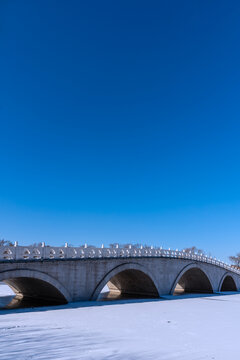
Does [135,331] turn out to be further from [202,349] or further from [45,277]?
[45,277]

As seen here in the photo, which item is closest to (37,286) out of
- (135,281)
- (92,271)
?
(92,271)

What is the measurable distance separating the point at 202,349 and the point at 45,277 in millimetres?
12408

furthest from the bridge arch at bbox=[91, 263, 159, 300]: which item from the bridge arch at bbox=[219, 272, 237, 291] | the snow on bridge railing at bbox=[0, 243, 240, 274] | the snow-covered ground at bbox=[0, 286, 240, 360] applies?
the bridge arch at bbox=[219, 272, 237, 291]

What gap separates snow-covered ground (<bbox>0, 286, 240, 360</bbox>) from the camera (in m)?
10.2

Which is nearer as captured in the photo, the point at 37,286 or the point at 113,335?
the point at 113,335

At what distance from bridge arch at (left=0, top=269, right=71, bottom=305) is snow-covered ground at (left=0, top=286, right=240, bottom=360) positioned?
5.91ft

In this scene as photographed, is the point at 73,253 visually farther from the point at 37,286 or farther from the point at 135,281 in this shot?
the point at 135,281

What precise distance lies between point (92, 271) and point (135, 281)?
38.9ft

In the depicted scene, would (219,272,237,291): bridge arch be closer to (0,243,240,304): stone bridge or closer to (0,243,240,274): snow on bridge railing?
(0,243,240,304): stone bridge

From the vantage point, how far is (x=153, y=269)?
32.2m

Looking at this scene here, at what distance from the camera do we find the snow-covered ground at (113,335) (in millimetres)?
10212

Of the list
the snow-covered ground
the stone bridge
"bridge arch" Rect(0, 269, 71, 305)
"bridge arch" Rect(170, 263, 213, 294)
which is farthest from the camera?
"bridge arch" Rect(170, 263, 213, 294)

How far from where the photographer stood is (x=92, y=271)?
80.0ft

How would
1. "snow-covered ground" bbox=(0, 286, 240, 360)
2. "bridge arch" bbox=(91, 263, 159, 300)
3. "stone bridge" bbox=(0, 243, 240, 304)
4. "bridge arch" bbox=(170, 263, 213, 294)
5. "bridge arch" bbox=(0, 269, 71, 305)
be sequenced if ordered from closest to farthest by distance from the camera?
1. "snow-covered ground" bbox=(0, 286, 240, 360)
2. "bridge arch" bbox=(0, 269, 71, 305)
3. "stone bridge" bbox=(0, 243, 240, 304)
4. "bridge arch" bbox=(91, 263, 159, 300)
5. "bridge arch" bbox=(170, 263, 213, 294)
